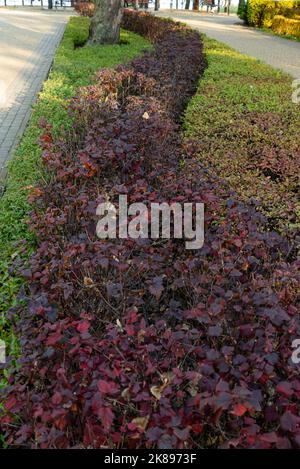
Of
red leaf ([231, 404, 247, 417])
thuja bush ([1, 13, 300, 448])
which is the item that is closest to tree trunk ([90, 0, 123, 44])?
thuja bush ([1, 13, 300, 448])

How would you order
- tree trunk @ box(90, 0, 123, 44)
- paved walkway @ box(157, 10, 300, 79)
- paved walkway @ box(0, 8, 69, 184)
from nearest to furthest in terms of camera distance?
paved walkway @ box(0, 8, 69, 184) → tree trunk @ box(90, 0, 123, 44) → paved walkway @ box(157, 10, 300, 79)

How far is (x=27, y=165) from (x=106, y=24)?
9687 mm

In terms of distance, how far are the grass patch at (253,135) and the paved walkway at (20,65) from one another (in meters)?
2.46

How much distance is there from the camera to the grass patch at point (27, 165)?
3.37m

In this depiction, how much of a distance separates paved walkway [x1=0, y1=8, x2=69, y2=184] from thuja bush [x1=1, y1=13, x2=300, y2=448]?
276 centimetres

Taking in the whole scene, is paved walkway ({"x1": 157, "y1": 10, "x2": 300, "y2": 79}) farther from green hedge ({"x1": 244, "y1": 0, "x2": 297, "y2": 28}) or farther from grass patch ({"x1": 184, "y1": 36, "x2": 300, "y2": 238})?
grass patch ({"x1": 184, "y1": 36, "x2": 300, "y2": 238})

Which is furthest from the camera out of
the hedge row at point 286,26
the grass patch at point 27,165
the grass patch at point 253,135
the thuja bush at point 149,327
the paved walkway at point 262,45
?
the hedge row at point 286,26

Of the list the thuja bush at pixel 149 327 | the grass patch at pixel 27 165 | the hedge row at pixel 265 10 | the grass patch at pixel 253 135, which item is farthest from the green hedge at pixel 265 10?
the thuja bush at pixel 149 327

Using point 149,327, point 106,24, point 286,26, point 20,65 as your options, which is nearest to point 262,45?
point 286,26

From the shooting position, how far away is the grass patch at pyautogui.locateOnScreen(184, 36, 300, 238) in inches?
177

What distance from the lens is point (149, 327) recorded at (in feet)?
7.58

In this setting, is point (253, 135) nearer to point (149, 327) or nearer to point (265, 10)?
point (149, 327)

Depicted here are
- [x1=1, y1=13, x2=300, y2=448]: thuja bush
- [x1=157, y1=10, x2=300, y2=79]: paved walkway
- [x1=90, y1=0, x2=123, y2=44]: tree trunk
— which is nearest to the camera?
[x1=1, y1=13, x2=300, y2=448]: thuja bush

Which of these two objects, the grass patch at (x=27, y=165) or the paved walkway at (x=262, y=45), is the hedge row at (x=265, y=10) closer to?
the paved walkway at (x=262, y=45)
